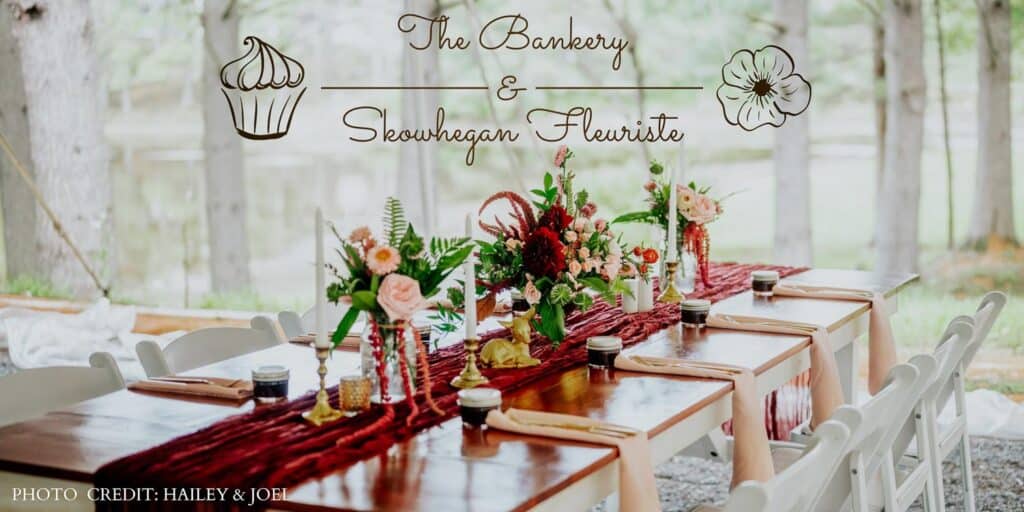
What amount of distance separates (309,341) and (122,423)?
832mm

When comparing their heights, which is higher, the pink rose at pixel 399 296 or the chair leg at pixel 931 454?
the pink rose at pixel 399 296

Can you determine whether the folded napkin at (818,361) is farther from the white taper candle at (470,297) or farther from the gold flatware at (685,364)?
the white taper candle at (470,297)

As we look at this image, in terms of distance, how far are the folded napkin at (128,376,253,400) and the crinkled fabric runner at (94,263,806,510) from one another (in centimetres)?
12

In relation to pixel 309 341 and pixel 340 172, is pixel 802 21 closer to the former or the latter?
pixel 309 341

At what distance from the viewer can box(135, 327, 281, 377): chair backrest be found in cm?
310

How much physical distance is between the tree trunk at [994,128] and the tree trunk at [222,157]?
4513 mm

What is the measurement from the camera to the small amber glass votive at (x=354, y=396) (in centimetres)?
245

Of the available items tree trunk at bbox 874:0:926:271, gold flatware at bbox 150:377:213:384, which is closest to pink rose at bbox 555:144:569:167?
gold flatware at bbox 150:377:213:384

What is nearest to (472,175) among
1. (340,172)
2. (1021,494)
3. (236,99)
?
(340,172)

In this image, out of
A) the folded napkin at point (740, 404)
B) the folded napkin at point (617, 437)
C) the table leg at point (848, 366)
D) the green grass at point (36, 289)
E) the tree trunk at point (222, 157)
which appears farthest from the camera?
the tree trunk at point (222, 157)

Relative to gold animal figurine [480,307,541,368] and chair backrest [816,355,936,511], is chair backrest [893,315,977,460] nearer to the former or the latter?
chair backrest [816,355,936,511]

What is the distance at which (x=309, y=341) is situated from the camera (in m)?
3.21

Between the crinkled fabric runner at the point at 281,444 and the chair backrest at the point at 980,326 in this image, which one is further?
the chair backrest at the point at 980,326

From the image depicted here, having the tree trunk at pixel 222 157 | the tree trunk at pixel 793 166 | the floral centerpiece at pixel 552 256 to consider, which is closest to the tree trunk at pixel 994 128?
the tree trunk at pixel 793 166
